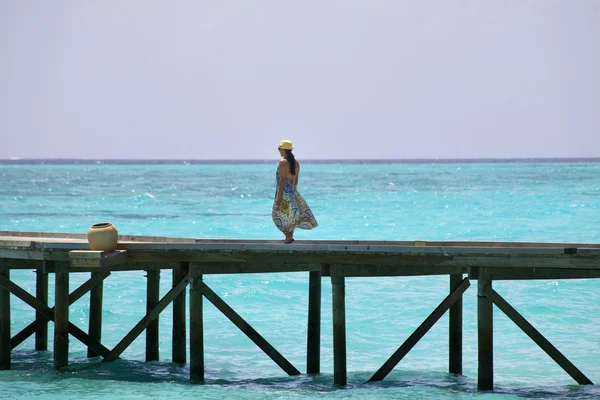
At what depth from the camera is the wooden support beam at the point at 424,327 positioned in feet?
45.6

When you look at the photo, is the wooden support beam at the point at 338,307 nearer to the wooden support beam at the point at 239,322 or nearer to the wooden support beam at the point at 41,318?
the wooden support beam at the point at 239,322

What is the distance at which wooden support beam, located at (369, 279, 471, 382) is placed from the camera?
45.6 ft

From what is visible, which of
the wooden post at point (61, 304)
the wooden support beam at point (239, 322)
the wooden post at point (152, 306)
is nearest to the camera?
the wooden support beam at point (239, 322)

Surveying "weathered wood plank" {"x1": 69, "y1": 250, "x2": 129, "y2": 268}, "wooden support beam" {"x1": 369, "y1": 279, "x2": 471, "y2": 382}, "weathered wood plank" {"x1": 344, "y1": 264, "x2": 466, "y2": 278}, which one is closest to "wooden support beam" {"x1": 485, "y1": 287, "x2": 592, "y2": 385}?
"wooden support beam" {"x1": 369, "y1": 279, "x2": 471, "y2": 382}

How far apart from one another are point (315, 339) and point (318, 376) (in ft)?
1.99

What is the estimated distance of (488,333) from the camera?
1333 cm

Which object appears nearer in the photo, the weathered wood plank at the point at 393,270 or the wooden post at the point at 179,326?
the weathered wood plank at the point at 393,270

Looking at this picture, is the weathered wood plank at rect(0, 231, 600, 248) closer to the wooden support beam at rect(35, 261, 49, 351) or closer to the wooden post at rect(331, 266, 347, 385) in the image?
the wooden support beam at rect(35, 261, 49, 351)

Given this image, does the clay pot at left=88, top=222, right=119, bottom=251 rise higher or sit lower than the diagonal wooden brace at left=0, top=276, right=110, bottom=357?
higher

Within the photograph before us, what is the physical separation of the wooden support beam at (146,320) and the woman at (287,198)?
66.0 inches

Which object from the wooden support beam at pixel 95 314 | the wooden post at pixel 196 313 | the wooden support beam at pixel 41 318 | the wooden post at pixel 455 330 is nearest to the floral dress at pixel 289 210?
the wooden post at pixel 196 313

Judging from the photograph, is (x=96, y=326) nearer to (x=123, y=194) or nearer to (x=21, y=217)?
(x=21, y=217)

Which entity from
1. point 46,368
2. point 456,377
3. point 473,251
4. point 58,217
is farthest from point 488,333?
point 58,217

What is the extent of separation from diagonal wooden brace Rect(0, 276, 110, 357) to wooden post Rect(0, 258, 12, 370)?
0.12 m
